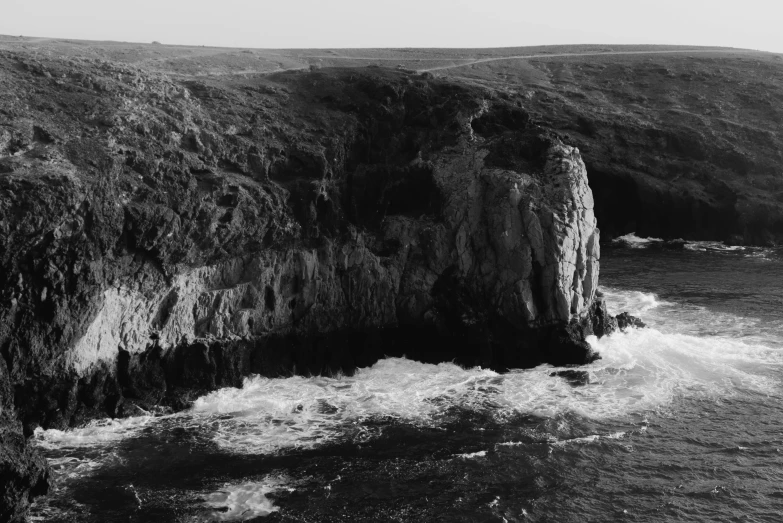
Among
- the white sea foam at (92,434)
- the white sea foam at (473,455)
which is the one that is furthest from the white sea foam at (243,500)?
the white sea foam at (473,455)

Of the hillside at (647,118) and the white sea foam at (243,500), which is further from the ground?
the hillside at (647,118)

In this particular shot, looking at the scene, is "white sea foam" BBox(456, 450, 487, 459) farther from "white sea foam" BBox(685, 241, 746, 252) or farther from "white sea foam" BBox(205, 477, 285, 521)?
"white sea foam" BBox(685, 241, 746, 252)

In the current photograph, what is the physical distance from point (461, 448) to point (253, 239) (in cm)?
1781

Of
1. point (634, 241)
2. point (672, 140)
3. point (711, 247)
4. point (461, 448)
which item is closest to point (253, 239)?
point (461, 448)

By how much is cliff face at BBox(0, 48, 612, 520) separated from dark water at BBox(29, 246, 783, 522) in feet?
8.13

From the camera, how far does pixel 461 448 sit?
123 feet

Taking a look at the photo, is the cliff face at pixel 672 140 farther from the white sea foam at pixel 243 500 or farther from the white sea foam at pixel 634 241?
the white sea foam at pixel 243 500

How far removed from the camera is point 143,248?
42.3m

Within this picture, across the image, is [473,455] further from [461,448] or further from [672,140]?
[672,140]

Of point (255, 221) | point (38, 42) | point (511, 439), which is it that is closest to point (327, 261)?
point (255, 221)

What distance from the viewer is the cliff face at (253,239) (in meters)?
39.1

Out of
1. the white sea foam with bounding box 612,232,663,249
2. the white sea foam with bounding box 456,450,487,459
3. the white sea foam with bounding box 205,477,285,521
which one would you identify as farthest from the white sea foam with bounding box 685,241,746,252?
the white sea foam with bounding box 205,477,285,521

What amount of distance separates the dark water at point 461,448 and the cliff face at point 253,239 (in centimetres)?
248

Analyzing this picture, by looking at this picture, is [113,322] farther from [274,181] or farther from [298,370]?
[274,181]
